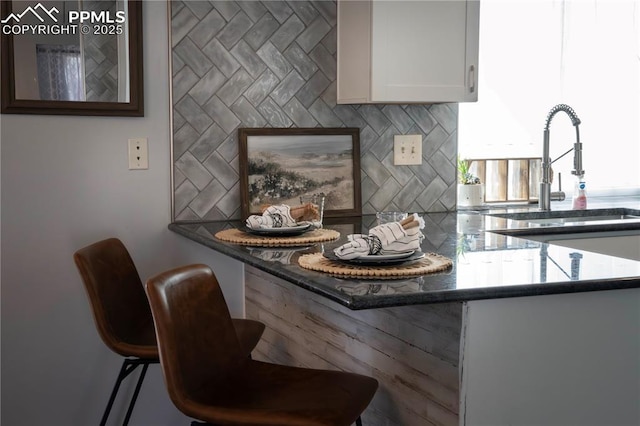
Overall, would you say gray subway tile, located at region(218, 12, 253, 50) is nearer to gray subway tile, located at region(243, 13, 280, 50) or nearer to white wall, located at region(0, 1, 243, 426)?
gray subway tile, located at region(243, 13, 280, 50)

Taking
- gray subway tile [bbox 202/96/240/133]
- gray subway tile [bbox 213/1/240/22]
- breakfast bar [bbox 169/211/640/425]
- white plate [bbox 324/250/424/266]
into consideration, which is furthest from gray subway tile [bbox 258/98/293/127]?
white plate [bbox 324/250/424/266]

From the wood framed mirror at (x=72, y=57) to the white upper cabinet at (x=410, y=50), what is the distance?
2.50ft

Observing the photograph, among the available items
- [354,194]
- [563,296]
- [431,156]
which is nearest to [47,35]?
[354,194]

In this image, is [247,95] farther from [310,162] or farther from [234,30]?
[310,162]

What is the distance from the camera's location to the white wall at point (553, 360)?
179cm

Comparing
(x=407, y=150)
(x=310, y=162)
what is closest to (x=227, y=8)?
(x=310, y=162)

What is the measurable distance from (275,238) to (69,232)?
0.82m

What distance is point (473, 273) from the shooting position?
6.19 ft

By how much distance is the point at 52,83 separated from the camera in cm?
277

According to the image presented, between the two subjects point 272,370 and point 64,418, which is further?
point 64,418

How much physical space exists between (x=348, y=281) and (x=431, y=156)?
1.60 meters

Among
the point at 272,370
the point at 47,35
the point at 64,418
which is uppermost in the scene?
the point at 47,35

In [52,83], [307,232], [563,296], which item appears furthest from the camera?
[52,83]

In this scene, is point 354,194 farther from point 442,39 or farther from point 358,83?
point 442,39
